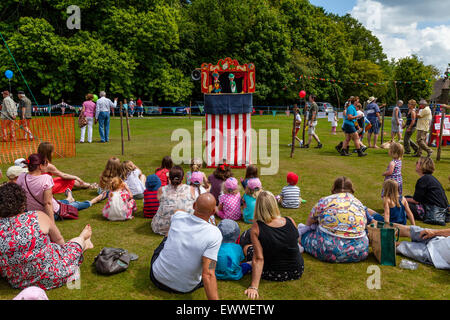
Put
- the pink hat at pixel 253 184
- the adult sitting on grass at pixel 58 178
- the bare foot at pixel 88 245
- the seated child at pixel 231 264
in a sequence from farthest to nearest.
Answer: the adult sitting on grass at pixel 58 178 < the pink hat at pixel 253 184 < the bare foot at pixel 88 245 < the seated child at pixel 231 264

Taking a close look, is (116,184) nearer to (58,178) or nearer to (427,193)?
(58,178)

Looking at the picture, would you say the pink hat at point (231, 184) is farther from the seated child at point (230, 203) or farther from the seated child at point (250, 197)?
Answer: the seated child at point (250, 197)

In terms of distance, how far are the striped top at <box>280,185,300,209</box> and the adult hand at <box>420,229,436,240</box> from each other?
265 cm

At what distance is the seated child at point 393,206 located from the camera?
5642mm

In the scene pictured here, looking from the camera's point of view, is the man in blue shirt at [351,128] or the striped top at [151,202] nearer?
the striped top at [151,202]

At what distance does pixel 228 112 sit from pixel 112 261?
6530mm

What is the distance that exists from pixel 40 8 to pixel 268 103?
27095 mm

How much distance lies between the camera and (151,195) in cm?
639

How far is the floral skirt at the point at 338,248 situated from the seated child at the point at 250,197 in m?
1.56

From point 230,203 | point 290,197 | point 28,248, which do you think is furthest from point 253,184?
point 28,248

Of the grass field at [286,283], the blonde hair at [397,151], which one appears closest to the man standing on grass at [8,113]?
the grass field at [286,283]

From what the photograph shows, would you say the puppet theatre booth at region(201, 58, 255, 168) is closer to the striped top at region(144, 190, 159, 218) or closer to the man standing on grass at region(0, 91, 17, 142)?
the striped top at region(144, 190, 159, 218)

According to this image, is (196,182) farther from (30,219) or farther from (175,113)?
(175,113)

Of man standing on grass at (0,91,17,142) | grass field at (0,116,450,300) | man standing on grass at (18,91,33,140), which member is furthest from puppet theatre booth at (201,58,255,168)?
man standing on grass at (0,91,17,142)
